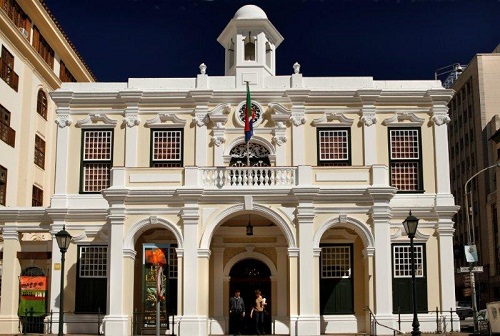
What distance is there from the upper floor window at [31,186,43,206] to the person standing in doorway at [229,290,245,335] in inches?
622

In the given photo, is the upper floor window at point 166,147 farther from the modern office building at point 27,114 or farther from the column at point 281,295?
the column at point 281,295

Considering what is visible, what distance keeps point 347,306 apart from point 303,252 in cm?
432

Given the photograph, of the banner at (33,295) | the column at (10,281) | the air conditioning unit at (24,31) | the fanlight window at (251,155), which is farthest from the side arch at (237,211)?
the air conditioning unit at (24,31)

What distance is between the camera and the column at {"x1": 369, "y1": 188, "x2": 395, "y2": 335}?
91.8 ft

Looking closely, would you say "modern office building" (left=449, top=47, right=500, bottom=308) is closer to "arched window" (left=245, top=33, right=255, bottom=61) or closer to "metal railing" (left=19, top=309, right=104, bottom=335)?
"arched window" (left=245, top=33, right=255, bottom=61)

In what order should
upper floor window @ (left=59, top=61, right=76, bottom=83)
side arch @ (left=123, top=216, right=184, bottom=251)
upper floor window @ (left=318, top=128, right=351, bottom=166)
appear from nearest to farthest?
side arch @ (left=123, top=216, right=184, bottom=251) < upper floor window @ (left=318, top=128, right=351, bottom=166) < upper floor window @ (left=59, top=61, right=76, bottom=83)

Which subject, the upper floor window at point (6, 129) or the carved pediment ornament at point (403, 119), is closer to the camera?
the carved pediment ornament at point (403, 119)

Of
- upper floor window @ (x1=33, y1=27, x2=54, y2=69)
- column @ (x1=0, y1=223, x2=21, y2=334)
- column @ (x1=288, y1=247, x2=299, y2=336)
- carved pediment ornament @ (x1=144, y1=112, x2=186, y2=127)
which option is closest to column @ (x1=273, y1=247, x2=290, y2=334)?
column @ (x1=288, y1=247, x2=299, y2=336)

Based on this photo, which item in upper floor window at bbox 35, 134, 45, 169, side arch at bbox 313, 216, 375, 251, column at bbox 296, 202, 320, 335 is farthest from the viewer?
upper floor window at bbox 35, 134, 45, 169

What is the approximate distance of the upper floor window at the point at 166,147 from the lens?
1294 inches

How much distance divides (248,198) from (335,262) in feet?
17.5

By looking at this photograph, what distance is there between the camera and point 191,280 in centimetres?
2805

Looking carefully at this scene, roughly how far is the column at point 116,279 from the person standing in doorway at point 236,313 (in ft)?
12.9

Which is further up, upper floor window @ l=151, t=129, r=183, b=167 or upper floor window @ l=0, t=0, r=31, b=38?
upper floor window @ l=0, t=0, r=31, b=38
